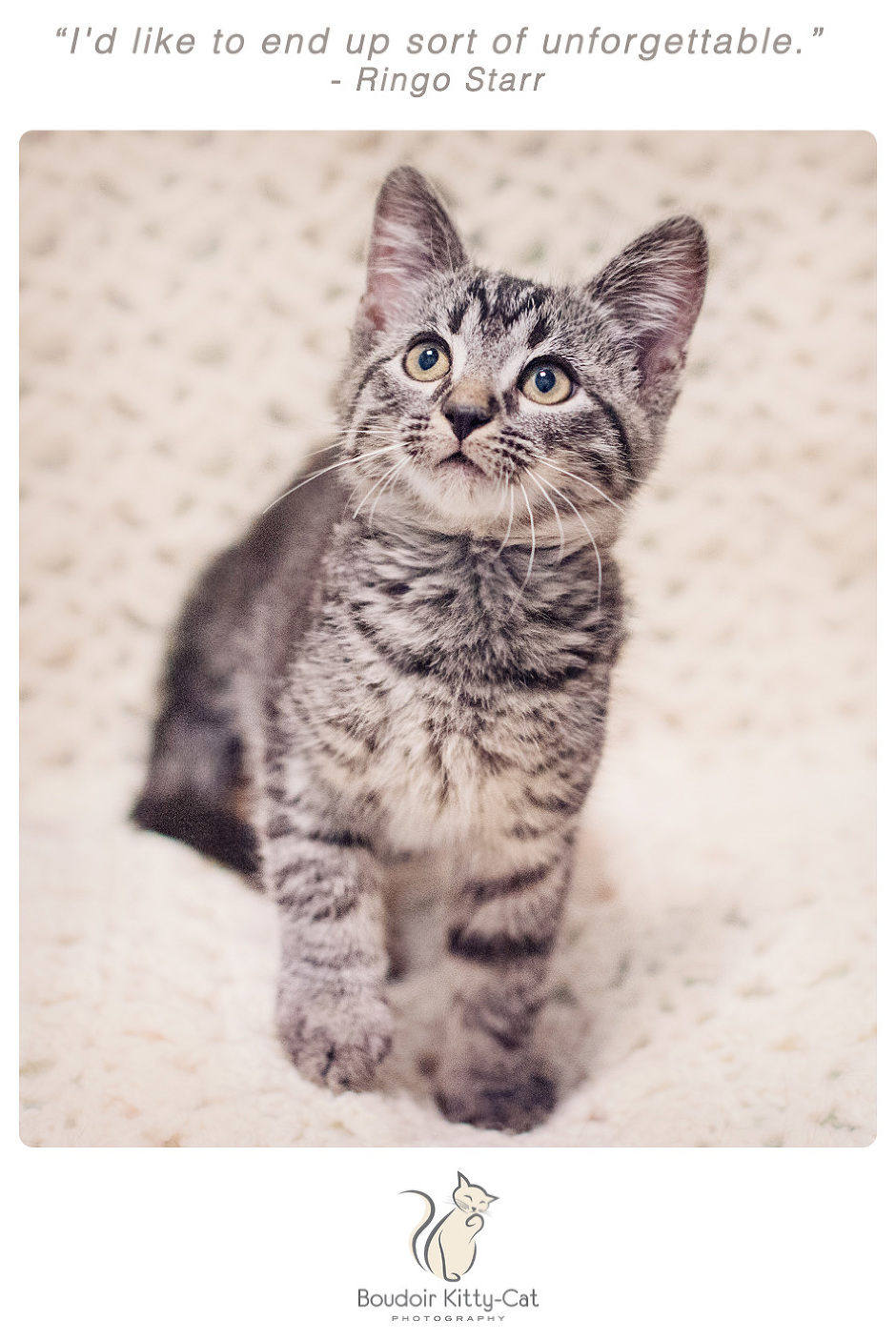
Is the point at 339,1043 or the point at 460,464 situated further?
the point at 339,1043

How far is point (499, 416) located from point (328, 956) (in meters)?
0.58

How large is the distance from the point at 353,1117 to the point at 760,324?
4.40ft

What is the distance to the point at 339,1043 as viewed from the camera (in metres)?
1.05

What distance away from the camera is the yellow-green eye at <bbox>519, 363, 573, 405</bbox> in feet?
3.12

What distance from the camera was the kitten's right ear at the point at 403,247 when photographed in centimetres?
104

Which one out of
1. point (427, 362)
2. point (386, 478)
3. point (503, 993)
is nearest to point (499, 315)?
point (427, 362)

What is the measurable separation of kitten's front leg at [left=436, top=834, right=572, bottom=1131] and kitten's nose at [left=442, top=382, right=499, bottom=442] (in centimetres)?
44
